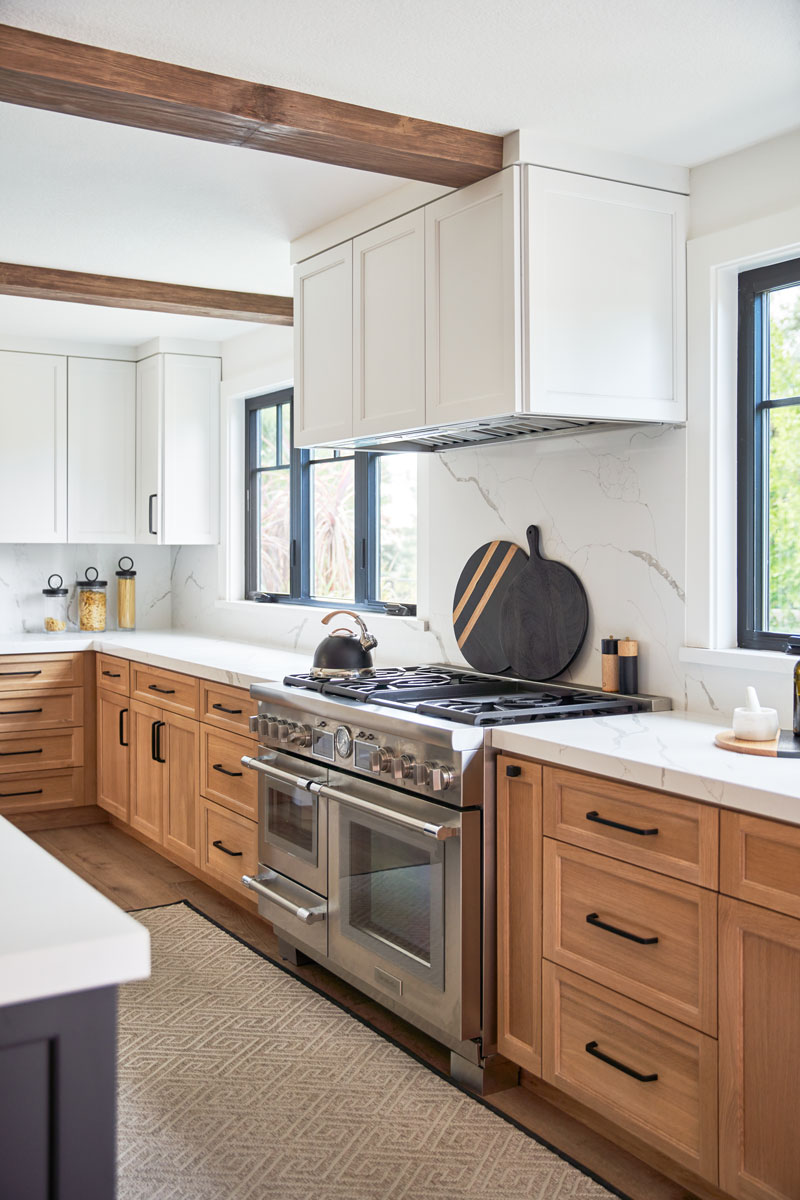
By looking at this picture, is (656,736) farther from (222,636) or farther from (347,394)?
(222,636)

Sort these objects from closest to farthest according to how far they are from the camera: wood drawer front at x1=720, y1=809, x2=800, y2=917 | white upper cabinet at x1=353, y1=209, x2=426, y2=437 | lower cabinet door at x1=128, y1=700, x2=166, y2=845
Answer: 1. wood drawer front at x1=720, y1=809, x2=800, y2=917
2. white upper cabinet at x1=353, y1=209, x2=426, y2=437
3. lower cabinet door at x1=128, y1=700, x2=166, y2=845

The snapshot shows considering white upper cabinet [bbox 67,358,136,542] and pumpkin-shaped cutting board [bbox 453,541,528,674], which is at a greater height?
white upper cabinet [bbox 67,358,136,542]

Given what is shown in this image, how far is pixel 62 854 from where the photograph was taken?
15.9 ft

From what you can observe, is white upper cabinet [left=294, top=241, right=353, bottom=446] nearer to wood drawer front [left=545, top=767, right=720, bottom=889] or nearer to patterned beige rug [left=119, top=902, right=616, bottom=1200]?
wood drawer front [left=545, top=767, right=720, bottom=889]

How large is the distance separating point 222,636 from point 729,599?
10.6ft

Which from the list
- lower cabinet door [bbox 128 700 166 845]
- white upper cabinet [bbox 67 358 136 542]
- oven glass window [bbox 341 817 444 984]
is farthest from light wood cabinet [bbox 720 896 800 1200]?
white upper cabinet [bbox 67 358 136 542]

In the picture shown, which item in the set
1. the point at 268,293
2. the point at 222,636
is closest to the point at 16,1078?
the point at 268,293

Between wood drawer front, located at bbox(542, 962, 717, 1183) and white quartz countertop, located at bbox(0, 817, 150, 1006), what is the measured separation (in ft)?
4.59

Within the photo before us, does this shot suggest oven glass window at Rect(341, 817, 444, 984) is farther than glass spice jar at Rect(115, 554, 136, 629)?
No

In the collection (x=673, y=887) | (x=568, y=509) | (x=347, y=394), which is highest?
(x=347, y=394)

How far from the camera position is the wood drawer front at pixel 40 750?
16.9 ft

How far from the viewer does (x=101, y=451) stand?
576 cm

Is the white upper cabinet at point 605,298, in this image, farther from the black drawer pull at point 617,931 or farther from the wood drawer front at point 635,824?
the black drawer pull at point 617,931

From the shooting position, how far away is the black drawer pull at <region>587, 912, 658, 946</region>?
223 centimetres
